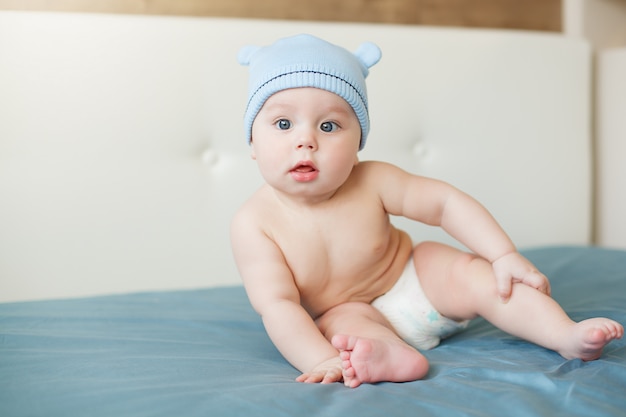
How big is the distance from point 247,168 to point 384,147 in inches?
14.2

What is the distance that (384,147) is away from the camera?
186 centimetres

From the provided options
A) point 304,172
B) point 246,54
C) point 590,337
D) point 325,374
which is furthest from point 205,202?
point 590,337

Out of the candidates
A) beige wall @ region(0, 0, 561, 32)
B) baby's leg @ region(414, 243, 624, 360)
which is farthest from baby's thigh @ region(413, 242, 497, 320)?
beige wall @ region(0, 0, 561, 32)

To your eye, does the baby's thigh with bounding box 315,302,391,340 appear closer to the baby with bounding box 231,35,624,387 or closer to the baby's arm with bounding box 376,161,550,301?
the baby with bounding box 231,35,624,387

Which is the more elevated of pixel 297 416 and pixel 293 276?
pixel 293 276

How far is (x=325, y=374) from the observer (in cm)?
93

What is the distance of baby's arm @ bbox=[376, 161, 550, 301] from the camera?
1042mm

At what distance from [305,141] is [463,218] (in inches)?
11.2

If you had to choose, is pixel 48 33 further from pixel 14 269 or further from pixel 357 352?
pixel 357 352

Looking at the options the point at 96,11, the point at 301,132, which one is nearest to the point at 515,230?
the point at 301,132

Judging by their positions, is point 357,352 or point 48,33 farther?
point 48,33

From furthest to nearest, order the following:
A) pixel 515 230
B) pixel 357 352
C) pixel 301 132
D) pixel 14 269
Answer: pixel 515 230
pixel 14 269
pixel 301 132
pixel 357 352

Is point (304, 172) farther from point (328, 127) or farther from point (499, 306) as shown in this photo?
point (499, 306)

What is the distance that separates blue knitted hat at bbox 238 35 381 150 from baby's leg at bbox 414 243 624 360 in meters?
0.25
